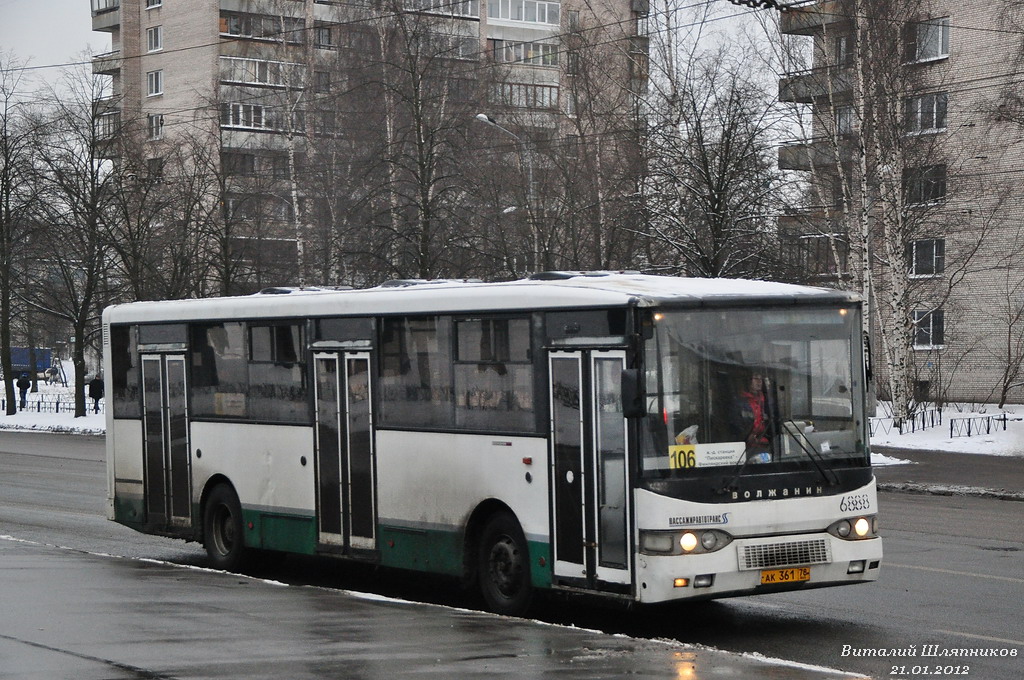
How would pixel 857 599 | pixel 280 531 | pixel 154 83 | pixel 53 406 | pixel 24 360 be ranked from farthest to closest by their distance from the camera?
pixel 24 360
pixel 154 83
pixel 53 406
pixel 280 531
pixel 857 599

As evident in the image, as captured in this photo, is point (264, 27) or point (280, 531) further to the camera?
A: point (264, 27)

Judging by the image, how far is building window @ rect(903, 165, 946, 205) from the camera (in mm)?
34531

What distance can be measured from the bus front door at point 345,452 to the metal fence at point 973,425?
21.0 m

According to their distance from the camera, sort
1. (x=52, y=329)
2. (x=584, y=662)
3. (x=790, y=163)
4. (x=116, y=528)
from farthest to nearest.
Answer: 1. (x=52, y=329)
2. (x=790, y=163)
3. (x=116, y=528)
4. (x=584, y=662)

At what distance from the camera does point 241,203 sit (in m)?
44.2

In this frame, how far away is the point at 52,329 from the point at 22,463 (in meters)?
28.8

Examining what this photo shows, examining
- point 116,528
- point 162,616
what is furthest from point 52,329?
point 162,616

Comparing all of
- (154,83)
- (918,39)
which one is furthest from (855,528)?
(154,83)

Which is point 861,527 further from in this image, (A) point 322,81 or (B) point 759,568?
(A) point 322,81

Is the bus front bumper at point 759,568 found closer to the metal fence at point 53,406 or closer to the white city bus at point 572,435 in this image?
the white city bus at point 572,435

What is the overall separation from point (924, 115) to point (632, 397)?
2724 cm

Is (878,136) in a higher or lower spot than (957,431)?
higher

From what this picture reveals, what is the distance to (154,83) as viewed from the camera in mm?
78188

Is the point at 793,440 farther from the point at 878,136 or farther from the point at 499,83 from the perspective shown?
the point at 499,83
